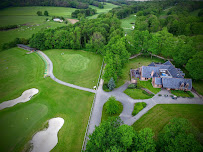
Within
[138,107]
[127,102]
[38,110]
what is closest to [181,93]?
[138,107]

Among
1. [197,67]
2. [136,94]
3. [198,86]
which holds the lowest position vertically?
[136,94]

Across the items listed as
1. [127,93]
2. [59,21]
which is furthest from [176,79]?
[59,21]

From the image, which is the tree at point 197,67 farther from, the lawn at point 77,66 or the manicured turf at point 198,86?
the lawn at point 77,66

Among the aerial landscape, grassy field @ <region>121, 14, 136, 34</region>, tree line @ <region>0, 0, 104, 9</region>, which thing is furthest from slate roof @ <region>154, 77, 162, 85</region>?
tree line @ <region>0, 0, 104, 9</region>

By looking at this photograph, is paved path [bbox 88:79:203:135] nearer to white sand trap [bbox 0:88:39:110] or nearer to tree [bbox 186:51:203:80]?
tree [bbox 186:51:203:80]

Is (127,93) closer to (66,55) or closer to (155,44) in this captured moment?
(155,44)

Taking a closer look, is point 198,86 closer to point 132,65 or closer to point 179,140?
point 132,65
